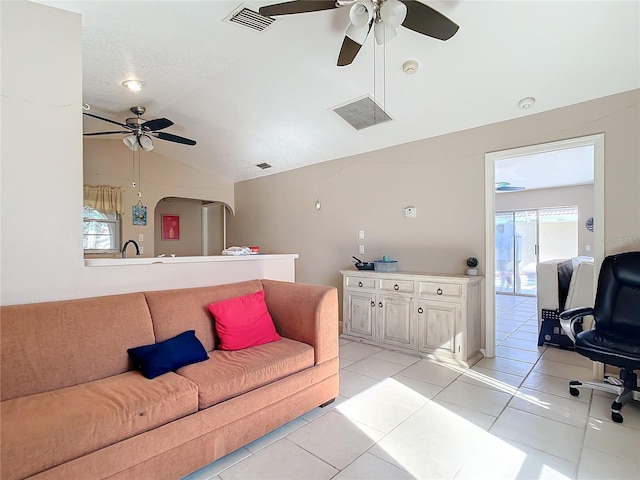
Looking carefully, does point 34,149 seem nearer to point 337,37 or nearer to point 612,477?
point 337,37

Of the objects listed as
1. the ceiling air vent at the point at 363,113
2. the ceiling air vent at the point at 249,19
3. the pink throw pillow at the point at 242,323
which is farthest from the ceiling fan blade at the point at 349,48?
the pink throw pillow at the point at 242,323

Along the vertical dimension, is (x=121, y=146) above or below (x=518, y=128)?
above

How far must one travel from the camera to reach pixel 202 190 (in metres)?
6.21

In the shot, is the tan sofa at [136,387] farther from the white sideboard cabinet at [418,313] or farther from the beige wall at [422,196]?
the beige wall at [422,196]

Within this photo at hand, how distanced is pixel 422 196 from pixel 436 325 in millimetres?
1522

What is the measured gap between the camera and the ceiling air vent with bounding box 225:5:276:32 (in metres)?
2.39

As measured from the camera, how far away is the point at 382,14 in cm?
176

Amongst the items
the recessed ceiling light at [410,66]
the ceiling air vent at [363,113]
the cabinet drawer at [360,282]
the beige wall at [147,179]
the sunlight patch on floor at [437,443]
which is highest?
the recessed ceiling light at [410,66]

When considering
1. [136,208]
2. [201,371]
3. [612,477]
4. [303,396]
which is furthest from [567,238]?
[136,208]

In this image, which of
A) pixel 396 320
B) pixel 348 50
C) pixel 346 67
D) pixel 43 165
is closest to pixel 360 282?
pixel 396 320

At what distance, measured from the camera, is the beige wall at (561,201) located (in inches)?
260

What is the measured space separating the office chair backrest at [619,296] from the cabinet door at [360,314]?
210 cm

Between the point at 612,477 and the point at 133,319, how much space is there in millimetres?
2829

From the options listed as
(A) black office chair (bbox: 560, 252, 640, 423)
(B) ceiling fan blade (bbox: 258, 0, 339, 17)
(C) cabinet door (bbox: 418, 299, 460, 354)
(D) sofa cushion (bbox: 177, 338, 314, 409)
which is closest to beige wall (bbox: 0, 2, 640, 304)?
(A) black office chair (bbox: 560, 252, 640, 423)
